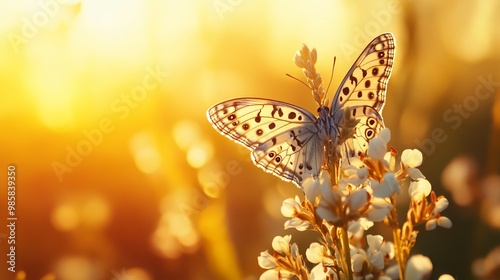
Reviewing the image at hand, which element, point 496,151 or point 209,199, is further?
point 496,151

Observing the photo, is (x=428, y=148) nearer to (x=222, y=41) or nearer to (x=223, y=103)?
(x=222, y=41)

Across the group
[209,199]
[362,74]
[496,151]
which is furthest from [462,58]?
[362,74]

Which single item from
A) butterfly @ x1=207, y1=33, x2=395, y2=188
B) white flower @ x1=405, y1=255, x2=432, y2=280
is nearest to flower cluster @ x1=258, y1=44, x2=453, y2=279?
white flower @ x1=405, y1=255, x2=432, y2=280

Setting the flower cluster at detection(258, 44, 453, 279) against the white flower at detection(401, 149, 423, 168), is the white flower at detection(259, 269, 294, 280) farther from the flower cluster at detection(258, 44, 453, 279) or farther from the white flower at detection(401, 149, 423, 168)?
the white flower at detection(401, 149, 423, 168)

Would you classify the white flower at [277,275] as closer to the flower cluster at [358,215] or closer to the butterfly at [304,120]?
the flower cluster at [358,215]

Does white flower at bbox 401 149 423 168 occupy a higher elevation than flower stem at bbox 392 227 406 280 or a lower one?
higher


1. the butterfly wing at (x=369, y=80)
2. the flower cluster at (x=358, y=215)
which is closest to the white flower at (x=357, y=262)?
the flower cluster at (x=358, y=215)

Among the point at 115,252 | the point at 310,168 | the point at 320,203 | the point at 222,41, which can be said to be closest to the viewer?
the point at 320,203
